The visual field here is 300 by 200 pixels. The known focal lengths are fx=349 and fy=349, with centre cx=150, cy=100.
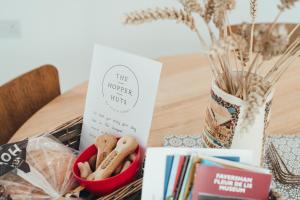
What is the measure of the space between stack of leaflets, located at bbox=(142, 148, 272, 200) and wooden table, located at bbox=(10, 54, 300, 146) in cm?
33

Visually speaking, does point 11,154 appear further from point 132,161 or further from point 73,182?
point 132,161

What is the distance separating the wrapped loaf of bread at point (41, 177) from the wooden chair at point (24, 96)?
1.08 feet

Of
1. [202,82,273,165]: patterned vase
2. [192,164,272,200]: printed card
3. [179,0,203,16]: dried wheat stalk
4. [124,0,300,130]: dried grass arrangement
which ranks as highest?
[179,0,203,16]: dried wheat stalk

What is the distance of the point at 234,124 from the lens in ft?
2.08

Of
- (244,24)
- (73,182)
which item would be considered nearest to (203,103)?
(73,182)

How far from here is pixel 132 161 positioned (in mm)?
697

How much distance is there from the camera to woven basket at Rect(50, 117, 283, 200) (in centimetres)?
63

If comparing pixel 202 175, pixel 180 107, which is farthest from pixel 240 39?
pixel 180 107

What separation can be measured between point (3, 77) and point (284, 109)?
163 cm

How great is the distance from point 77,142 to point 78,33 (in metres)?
1.27

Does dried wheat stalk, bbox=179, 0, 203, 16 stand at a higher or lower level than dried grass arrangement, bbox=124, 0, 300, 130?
higher

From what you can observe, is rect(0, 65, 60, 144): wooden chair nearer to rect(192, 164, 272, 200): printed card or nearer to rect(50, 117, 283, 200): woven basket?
rect(50, 117, 283, 200): woven basket

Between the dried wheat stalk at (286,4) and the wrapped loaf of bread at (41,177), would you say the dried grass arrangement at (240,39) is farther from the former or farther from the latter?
the wrapped loaf of bread at (41,177)

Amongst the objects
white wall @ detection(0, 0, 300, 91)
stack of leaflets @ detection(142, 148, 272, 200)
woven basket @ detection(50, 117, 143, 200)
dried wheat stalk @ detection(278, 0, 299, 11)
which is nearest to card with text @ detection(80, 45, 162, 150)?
woven basket @ detection(50, 117, 143, 200)
